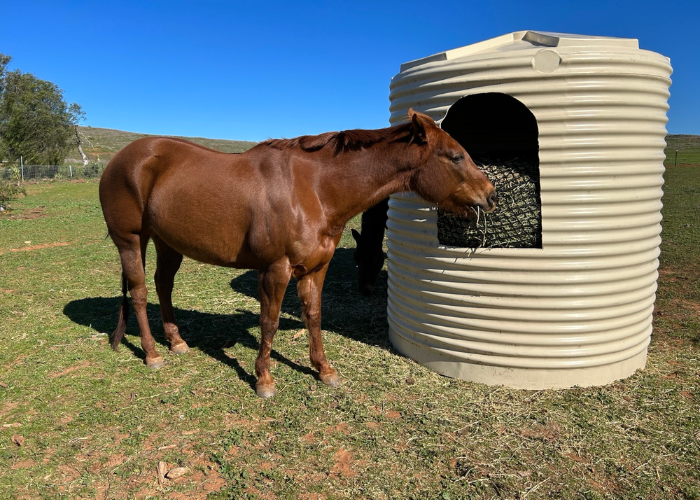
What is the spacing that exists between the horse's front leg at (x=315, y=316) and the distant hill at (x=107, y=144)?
45663 millimetres

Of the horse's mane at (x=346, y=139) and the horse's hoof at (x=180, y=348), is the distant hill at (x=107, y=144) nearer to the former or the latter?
the horse's hoof at (x=180, y=348)

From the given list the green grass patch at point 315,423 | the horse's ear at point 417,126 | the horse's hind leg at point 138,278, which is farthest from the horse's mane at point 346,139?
the green grass patch at point 315,423

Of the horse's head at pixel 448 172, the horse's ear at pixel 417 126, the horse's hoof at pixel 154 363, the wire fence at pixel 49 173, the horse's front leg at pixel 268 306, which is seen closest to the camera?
the horse's ear at pixel 417 126

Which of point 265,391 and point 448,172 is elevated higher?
point 448,172

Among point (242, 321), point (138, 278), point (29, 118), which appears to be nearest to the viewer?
point (138, 278)

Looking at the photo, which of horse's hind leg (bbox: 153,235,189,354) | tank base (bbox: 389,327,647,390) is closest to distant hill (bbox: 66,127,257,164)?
horse's hind leg (bbox: 153,235,189,354)

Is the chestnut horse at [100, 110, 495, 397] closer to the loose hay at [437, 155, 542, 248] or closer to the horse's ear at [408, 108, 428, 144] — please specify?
the horse's ear at [408, 108, 428, 144]

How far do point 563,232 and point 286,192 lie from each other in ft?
7.64

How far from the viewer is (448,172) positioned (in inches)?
149

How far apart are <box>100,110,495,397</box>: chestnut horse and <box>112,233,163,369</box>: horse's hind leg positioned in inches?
14.5

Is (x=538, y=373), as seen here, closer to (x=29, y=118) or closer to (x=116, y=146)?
(x=29, y=118)

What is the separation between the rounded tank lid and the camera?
12.3 ft

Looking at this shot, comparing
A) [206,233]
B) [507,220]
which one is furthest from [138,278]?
[507,220]

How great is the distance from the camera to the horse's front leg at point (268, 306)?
396 cm
